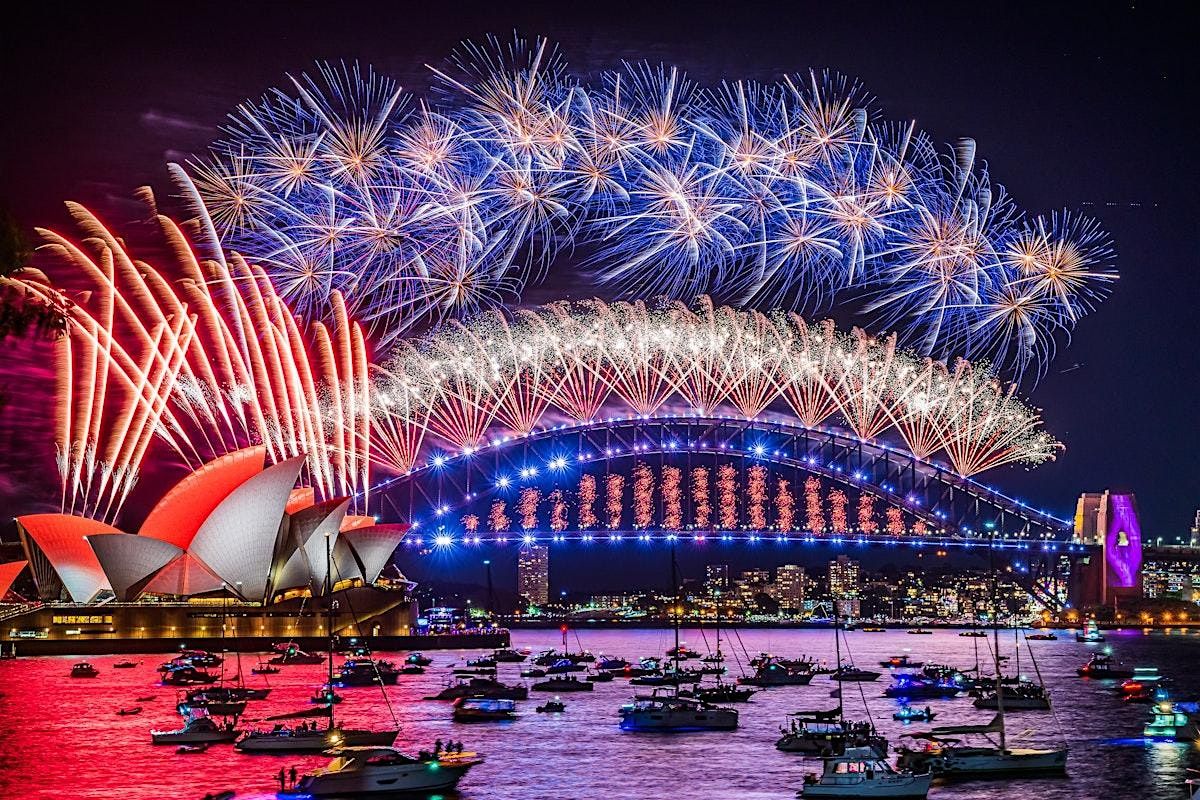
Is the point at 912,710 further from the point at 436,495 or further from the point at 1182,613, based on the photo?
the point at 1182,613

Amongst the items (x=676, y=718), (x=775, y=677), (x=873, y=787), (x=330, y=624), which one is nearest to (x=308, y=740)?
(x=676, y=718)

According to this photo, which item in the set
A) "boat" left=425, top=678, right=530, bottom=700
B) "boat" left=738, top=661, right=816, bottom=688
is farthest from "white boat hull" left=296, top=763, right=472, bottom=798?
"boat" left=738, top=661, right=816, bottom=688

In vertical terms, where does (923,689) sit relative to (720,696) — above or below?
below

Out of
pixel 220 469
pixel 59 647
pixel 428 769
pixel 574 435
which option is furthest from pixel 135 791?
pixel 574 435

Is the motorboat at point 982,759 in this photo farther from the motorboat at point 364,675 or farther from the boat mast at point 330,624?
the motorboat at point 364,675

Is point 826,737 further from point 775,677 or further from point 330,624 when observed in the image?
point 775,677
